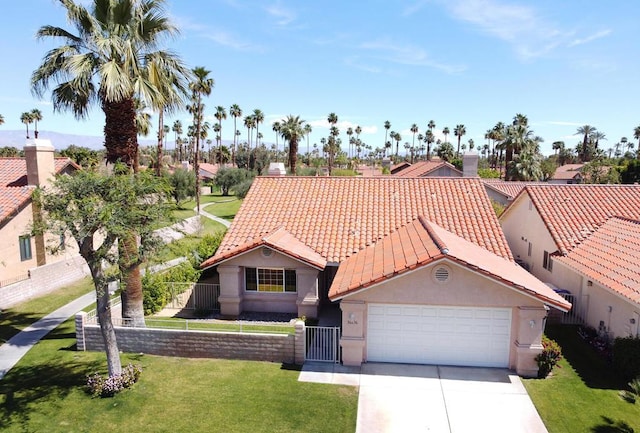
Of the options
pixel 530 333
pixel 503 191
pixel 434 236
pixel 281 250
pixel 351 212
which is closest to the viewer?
pixel 530 333

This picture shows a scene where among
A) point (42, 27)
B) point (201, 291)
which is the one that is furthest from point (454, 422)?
point (42, 27)

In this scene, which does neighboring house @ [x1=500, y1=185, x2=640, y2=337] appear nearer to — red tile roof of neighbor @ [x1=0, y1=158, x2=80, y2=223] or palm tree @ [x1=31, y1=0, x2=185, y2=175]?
palm tree @ [x1=31, y1=0, x2=185, y2=175]

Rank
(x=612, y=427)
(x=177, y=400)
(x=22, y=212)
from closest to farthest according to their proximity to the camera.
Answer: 1. (x=612, y=427)
2. (x=177, y=400)
3. (x=22, y=212)

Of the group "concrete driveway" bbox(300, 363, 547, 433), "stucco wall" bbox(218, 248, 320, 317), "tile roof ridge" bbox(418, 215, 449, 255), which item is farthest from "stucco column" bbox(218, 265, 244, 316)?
"tile roof ridge" bbox(418, 215, 449, 255)

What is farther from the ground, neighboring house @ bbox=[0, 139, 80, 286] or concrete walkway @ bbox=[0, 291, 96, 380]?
neighboring house @ bbox=[0, 139, 80, 286]

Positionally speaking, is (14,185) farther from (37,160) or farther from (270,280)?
(270,280)

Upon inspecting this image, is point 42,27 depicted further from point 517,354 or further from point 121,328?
point 517,354

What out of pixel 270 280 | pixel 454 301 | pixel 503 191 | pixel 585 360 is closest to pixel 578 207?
pixel 585 360
